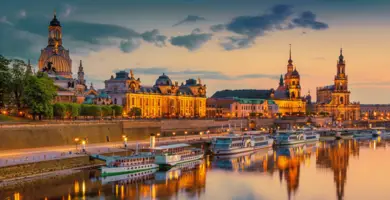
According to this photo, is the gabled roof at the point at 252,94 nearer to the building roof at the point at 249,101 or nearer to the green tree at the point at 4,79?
the building roof at the point at 249,101

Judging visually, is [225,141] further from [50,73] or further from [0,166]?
[50,73]

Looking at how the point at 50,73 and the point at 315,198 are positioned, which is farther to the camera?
the point at 50,73

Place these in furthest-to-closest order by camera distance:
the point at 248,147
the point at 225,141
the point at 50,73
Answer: the point at 50,73
the point at 248,147
the point at 225,141

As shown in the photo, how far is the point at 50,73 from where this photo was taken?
115750 mm

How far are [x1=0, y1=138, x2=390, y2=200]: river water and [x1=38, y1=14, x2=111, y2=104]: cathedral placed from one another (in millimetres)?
42548

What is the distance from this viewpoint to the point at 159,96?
435ft

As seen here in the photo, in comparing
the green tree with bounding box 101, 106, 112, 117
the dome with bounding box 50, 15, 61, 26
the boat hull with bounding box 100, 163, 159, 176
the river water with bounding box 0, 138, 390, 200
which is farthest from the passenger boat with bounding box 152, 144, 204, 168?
the dome with bounding box 50, 15, 61, 26

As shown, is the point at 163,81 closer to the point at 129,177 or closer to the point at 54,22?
the point at 54,22

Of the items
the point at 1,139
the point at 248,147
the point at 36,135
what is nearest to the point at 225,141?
the point at 248,147

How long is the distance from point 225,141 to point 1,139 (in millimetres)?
32642

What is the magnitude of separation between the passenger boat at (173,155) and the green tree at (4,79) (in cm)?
2473

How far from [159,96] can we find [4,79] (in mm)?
64294

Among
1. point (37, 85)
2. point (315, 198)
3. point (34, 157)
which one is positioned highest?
point (37, 85)

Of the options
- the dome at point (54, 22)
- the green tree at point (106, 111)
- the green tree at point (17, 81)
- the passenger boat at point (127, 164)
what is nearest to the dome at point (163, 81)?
the dome at point (54, 22)
